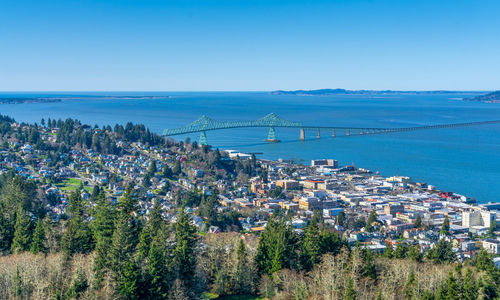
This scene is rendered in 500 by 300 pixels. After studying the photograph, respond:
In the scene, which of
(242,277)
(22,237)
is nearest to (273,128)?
(22,237)

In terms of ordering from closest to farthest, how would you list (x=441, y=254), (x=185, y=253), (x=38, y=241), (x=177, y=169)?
(x=185, y=253)
(x=38, y=241)
(x=441, y=254)
(x=177, y=169)

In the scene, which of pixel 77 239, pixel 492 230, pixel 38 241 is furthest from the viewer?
pixel 492 230

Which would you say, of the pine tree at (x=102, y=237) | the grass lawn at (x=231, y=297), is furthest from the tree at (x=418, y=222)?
the pine tree at (x=102, y=237)

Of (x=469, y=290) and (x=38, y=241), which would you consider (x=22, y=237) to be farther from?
(x=469, y=290)

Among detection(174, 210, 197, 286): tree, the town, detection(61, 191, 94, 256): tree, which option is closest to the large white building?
the town

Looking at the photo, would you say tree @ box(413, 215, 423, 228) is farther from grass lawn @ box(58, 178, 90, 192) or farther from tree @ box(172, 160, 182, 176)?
grass lawn @ box(58, 178, 90, 192)

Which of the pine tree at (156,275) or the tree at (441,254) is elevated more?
the pine tree at (156,275)

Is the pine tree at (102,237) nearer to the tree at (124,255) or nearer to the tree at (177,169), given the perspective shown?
the tree at (124,255)

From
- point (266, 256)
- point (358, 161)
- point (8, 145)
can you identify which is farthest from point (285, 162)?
point (266, 256)

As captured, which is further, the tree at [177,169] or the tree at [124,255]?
the tree at [177,169]

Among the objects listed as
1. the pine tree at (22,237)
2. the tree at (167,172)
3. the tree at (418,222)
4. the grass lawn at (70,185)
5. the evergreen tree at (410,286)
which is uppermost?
the pine tree at (22,237)

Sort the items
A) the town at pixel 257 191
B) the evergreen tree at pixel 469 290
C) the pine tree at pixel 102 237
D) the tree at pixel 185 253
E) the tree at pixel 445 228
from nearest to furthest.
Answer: the evergreen tree at pixel 469 290 → the pine tree at pixel 102 237 → the tree at pixel 185 253 → the tree at pixel 445 228 → the town at pixel 257 191

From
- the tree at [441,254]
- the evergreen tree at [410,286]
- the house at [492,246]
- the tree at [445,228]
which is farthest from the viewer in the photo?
the tree at [445,228]
